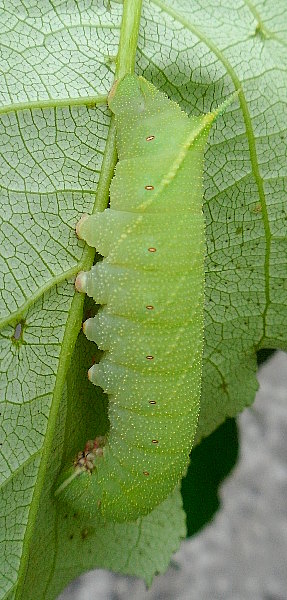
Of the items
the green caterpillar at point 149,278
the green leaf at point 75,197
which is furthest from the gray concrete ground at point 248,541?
the green caterpillar at point 149,278

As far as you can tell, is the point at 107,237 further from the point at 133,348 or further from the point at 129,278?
the point at 133,348

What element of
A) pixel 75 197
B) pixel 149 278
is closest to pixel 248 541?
pixel 149 278

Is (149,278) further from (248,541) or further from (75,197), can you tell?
(248,541)

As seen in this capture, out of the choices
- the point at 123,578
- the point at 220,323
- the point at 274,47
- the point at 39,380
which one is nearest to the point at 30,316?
the point at 39,380

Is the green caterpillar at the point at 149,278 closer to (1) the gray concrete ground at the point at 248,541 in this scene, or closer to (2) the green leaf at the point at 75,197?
(2) the green leaf at the point at 75,197

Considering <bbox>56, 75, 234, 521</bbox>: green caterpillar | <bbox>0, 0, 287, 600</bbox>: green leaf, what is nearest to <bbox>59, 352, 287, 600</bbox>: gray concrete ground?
<bbox>0, 0, 287, 600</bbox>: green leaf

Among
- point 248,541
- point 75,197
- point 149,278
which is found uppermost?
point 75,197

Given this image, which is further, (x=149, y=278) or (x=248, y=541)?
(x=248, y=541)

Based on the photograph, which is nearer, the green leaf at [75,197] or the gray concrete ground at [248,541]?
the green leaf at [75,197]
